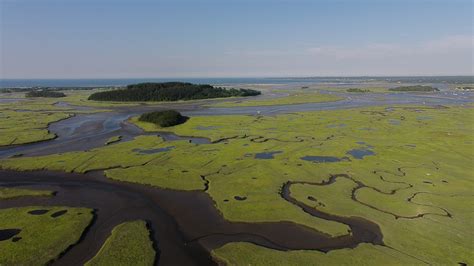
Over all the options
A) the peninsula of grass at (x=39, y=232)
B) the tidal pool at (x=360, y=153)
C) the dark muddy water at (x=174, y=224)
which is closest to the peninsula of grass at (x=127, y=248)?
the dark muddy water at (x=174, y=224)

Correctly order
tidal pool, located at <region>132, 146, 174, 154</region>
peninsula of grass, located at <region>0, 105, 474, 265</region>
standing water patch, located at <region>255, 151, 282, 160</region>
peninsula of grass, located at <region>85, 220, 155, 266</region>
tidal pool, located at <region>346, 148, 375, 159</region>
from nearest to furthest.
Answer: peninsula of grass, located at <region>85, 220, 155, 266</region> → peninsula of grass, located at <region>0, 105, 474, 265</region> → standing water patch, located at <region>255, 151, 282, 160</region> → tidal pool, located at <region>346, 148, 375, 159</region> → tidal pool, located at <region>132, 146, 174, 154</region>

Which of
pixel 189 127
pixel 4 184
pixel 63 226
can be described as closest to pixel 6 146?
pixel 4 184

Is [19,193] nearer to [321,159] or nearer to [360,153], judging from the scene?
[321,159]

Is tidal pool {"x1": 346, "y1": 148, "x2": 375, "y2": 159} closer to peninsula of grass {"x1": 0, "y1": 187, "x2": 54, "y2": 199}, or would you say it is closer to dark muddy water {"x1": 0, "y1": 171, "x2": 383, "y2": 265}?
dark muddy water {"x1": 0, "y1": 171, "x2": 383, "y2": 265}

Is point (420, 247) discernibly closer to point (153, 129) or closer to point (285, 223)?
point (285, 223)

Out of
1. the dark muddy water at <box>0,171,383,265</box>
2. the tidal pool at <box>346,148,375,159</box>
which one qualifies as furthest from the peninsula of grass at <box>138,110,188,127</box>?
the tidal pool at <box>346,148,375,159</box>

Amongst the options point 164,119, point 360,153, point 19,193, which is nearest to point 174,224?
point 19,193
